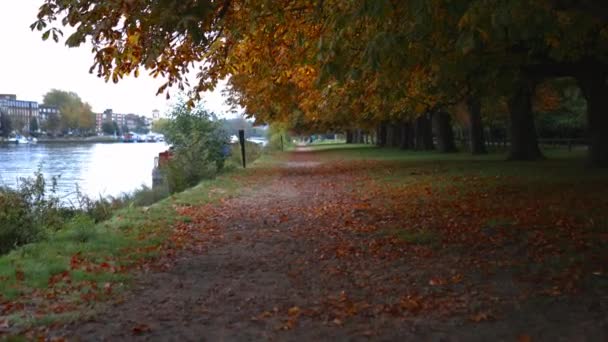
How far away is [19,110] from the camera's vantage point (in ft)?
148

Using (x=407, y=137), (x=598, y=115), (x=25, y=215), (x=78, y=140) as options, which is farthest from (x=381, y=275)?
(x=78, y=140)

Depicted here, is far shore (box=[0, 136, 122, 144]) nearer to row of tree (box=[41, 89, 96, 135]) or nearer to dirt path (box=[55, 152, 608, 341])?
row of tree (box=[41, 89, 96, 135])

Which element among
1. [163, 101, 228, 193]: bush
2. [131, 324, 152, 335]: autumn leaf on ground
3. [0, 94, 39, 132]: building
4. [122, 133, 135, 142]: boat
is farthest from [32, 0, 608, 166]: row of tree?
[122, 133, 135, 142]: boat

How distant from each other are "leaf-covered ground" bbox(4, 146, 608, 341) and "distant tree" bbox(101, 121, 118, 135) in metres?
87.0

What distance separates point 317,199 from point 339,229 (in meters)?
5.71

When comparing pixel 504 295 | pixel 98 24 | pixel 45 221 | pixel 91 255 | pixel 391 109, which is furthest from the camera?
pixel 391 109

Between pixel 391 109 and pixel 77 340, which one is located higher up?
pixel 391 109

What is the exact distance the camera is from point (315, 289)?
7.34 metres

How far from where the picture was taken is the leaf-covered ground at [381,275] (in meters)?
5.81

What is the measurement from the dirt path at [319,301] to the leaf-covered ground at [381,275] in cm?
2

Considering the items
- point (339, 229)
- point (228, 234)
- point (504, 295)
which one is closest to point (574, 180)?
point (339, 229)

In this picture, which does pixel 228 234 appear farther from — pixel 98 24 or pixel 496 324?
pixel 496 324

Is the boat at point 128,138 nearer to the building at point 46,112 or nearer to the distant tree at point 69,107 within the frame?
the distant tree at point 69,107

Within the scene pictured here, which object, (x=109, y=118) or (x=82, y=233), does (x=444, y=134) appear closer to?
(x=82, y=233)
